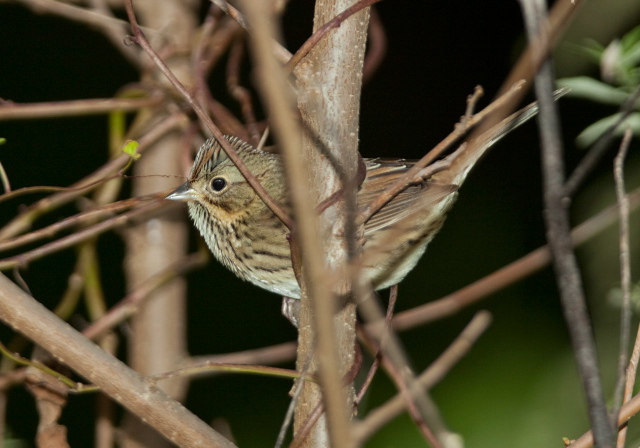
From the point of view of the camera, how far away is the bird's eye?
2.76 m

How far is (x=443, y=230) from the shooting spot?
13.5 ft

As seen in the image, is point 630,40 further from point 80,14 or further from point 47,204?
point 80,14

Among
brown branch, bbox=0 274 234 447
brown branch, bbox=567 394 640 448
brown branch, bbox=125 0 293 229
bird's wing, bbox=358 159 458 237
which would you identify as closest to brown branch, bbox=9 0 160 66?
bird's wing, bbox=358 159 458 237

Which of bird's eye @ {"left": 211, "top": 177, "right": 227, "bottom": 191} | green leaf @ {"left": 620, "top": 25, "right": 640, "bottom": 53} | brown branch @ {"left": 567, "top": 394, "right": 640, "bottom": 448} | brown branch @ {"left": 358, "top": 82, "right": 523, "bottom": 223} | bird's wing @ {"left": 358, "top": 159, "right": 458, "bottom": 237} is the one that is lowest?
brown branch @ {"left": 567, "top": 394, "right": 640, "bottom": 448}

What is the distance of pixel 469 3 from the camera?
453 centimetres

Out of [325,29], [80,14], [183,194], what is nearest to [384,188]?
[183,194]

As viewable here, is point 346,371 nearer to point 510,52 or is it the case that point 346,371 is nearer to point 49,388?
point 49,388

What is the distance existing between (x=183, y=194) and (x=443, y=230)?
72.2 inches

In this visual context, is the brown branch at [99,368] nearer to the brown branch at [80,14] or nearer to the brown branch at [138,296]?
the brown branch at [138,296]

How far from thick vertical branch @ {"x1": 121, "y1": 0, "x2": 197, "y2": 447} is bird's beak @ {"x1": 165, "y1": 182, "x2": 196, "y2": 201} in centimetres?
12

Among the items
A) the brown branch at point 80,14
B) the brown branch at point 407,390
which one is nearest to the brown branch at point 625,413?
the brown branch at point 407,390

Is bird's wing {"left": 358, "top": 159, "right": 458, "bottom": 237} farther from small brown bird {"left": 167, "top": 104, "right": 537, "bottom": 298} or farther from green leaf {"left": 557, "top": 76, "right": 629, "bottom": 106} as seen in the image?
green leaf {"left": 557, "top": 76, "right": 629, "bottom": 106}

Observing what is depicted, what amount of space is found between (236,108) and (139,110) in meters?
1.40

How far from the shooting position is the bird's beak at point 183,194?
2.52 metres
